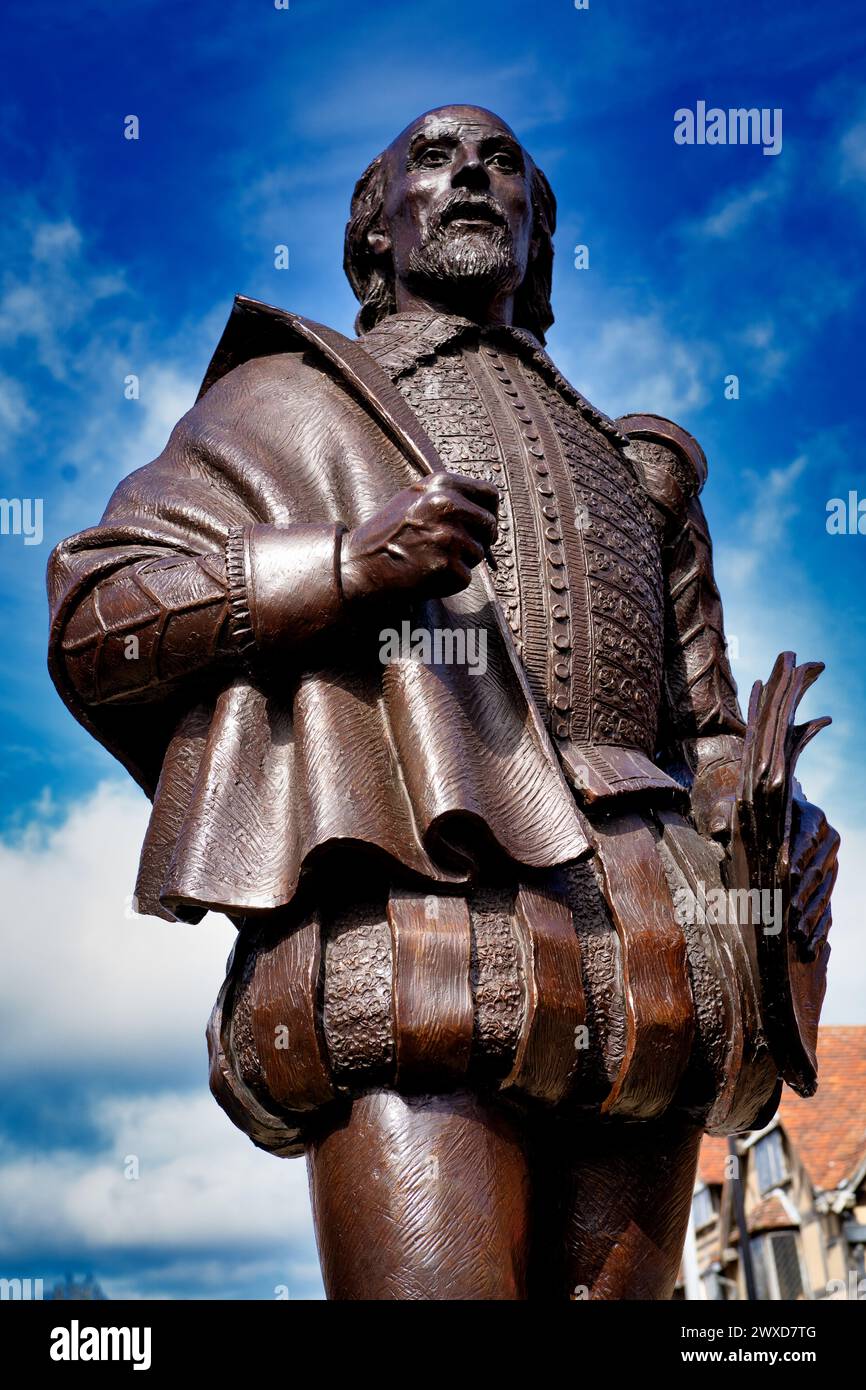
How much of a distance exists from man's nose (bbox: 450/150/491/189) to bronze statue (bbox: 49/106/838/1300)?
2.32ft

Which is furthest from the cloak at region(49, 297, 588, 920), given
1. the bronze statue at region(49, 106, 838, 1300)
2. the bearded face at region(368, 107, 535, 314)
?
the bearded face at region(368, 107, 535, 314)

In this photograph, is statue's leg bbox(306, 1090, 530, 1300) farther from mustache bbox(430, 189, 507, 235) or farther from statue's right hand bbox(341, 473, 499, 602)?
mustache bbox(430, 189, 507, 235)

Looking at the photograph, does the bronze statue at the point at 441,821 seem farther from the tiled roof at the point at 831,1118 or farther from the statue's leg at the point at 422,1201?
the tiled roof at the point at 831,1118

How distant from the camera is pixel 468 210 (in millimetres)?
5637

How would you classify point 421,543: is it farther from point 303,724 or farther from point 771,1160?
point 771,1160

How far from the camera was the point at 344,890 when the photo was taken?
4.40m

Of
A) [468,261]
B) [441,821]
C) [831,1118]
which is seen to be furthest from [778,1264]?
[441,821]

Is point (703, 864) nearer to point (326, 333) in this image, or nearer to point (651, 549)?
point (651, 549)

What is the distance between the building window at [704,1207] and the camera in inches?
1394

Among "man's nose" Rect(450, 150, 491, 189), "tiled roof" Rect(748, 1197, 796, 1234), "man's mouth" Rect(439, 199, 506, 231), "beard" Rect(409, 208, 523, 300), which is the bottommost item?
"tiled roof" Rect(748, 1197, 796, 1234)

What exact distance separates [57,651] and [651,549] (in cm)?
194

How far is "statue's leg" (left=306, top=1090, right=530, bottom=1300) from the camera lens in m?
4.02

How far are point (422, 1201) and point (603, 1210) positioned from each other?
2.72 feet
